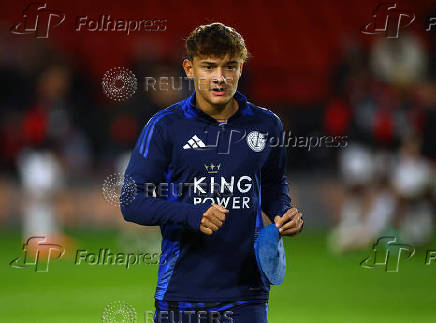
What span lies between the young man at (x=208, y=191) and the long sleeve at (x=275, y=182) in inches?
4.4

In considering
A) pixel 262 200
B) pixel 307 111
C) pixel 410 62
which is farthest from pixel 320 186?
pixel 262 200

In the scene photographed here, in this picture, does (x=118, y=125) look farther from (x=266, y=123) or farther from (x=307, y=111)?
(x=266, y=123)

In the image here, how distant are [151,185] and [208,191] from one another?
10.7 inches

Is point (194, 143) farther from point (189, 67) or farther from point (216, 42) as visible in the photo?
point (216, 42)

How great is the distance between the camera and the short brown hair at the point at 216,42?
423 centimetres

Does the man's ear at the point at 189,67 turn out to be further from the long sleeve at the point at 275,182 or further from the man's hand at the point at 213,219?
the man's hand at the point at 213,219

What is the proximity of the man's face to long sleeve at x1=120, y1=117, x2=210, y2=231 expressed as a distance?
283mm

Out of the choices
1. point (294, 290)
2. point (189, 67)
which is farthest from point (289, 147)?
point (189, 67)

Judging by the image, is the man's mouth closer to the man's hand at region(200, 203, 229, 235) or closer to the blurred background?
the man's hand at region(200, 203, 229, 235)

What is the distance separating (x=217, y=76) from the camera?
4.23m

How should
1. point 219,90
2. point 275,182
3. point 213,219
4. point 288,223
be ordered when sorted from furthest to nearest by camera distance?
point 275,182 < point 219,90 < point 288,223 < point 213,219

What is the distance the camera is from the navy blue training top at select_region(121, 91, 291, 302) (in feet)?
14.0

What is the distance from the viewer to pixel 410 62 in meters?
17.2

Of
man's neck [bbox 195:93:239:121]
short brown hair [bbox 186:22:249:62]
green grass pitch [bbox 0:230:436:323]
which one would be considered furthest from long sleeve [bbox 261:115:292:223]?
green grass pitch [bbox 0:230:436:323]
